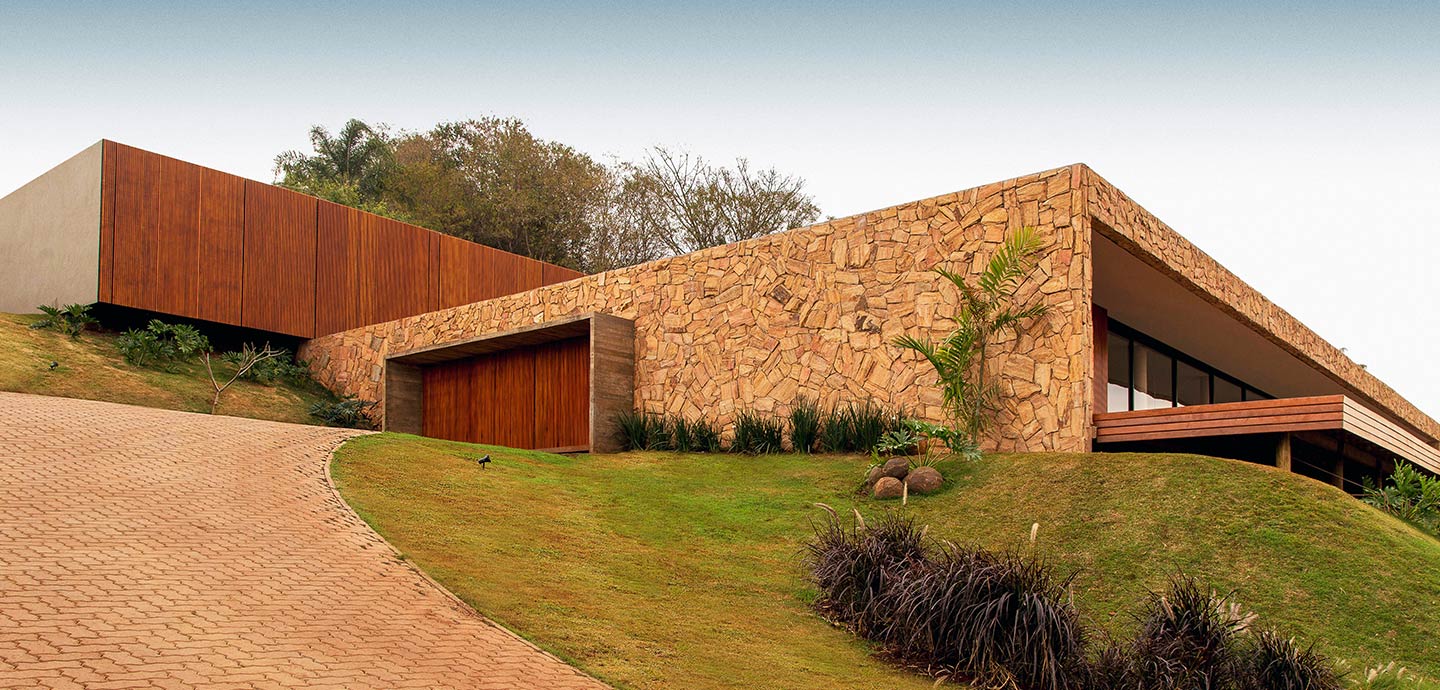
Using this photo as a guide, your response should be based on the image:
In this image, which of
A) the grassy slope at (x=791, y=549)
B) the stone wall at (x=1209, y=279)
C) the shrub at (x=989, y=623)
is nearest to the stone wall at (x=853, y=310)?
the stone wall at (x=1209, y=279)

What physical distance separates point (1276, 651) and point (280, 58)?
23.7 metres

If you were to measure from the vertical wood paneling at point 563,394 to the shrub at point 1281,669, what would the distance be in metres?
11.9

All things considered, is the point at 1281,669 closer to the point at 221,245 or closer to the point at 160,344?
the point at 160,344

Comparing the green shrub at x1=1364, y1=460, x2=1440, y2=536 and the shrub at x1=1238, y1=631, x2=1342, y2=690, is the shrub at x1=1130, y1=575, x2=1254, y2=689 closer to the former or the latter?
the shrub at x1=1238, y1=631, x2=1342, y2=690

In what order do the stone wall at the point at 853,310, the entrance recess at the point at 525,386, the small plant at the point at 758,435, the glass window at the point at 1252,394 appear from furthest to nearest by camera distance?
the glass window at the point at 1252,394 < the entrance recess at the point at 525,386 < the small plant at the point at 758,435 < the stone wall at the point at 853,310

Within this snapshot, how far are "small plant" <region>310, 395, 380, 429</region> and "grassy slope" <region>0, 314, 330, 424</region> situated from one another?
27cm

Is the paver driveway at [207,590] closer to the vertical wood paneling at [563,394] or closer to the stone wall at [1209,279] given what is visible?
the vertical wood paneling at [563,394]

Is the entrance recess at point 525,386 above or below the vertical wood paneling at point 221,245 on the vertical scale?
below

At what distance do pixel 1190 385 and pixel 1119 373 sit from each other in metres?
3.31

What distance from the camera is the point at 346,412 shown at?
20.9m

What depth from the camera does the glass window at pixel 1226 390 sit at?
794 inches

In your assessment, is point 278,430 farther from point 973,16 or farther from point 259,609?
point 973,16

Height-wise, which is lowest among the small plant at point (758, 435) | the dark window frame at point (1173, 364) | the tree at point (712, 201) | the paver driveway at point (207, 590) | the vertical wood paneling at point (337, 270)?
the paver driveway at point (207, 590)

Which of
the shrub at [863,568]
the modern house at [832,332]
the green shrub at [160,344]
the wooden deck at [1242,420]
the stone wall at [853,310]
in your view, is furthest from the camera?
the green shrub at [160,344]
